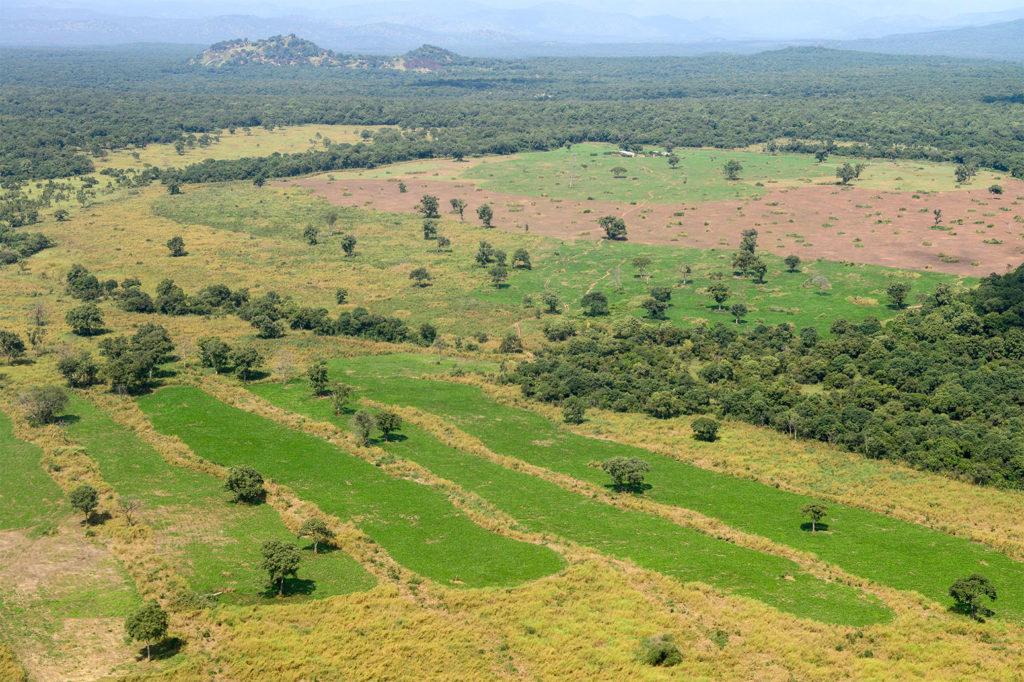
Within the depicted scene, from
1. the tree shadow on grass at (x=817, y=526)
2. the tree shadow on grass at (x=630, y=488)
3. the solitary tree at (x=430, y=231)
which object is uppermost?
the solitary tree at (x=430, y=231)

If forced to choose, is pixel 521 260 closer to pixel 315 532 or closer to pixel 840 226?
pixel 840 226

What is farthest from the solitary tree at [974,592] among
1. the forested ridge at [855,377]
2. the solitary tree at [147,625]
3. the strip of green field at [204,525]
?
the solitary tree at [147,625]

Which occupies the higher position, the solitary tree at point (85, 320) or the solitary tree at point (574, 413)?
the solitary tree at point (85, 320)

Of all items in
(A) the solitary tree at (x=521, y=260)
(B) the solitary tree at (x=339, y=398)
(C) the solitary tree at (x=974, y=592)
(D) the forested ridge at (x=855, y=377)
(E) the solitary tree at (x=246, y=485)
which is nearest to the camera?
(C) the solitary tree at (x=974, y=592)

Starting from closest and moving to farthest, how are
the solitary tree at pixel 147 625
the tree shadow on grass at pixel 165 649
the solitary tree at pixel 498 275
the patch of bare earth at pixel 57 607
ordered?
the patch of bare earth at pixel 57 607 < the solitary tree at pixel 147 625 < the tree shadow on grass at pixel 165 649 < the solitary tree at pixel 498 275

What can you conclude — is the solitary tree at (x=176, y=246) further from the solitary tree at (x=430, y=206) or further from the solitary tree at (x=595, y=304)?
the solitary tree at (x=595, y=304)

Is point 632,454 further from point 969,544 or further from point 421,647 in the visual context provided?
point 421,647

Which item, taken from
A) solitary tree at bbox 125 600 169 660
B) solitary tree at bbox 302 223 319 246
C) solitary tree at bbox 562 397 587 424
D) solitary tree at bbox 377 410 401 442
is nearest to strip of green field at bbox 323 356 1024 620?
solitary tree at bbox 562 397 587 424

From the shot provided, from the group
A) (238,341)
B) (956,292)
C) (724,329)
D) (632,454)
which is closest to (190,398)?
(238,341)
